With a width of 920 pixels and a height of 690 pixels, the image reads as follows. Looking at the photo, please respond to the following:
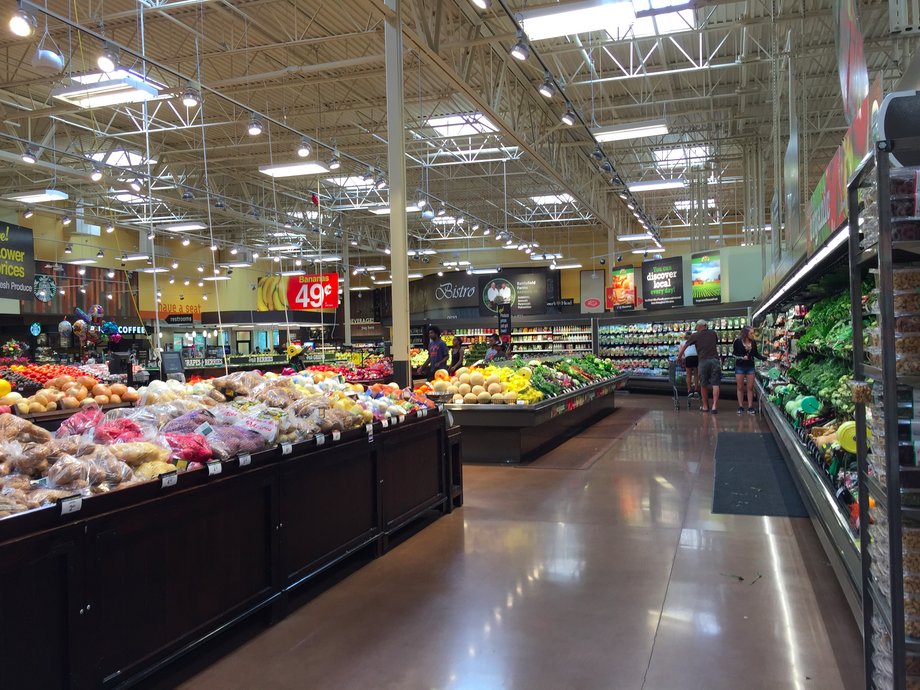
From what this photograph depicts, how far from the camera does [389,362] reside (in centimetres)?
1291

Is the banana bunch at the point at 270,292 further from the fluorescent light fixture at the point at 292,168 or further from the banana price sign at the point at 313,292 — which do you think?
the fluorescent light fixture at the point at 292,168

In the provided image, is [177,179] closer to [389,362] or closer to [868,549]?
[389,362]

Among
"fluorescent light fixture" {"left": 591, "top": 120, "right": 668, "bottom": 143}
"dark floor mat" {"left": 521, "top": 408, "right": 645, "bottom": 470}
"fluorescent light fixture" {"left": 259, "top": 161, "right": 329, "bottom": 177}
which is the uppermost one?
"fluorescent light fixture" {"left": 591, "top": 120, "right": 668, "bottom": 143}

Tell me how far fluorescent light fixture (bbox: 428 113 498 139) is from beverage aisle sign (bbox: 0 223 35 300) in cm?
769

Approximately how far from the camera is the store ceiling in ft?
34.6

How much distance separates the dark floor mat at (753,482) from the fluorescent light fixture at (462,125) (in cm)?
874

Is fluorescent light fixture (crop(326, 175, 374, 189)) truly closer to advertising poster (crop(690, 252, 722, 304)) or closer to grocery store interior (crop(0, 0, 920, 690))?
grocery store interior (crop(0, 0, 920, 690))

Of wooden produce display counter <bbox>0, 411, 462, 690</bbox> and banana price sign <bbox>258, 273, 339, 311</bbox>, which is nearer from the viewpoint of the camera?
wooden produce display counter <bbox>0, 411, 462, 690</bbox>

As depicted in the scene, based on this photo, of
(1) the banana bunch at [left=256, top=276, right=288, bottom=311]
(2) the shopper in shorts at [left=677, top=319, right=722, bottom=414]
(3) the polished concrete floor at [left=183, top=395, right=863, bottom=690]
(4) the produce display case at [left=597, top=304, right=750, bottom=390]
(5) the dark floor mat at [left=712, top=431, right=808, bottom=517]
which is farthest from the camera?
(1) the banana bunch at [left=256, top=276, right=288, bottom=311]

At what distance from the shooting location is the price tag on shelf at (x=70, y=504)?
8.14 ft

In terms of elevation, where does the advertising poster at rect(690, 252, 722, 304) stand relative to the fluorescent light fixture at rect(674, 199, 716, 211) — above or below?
below

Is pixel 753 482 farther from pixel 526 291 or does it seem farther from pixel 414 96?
pixel 526 291

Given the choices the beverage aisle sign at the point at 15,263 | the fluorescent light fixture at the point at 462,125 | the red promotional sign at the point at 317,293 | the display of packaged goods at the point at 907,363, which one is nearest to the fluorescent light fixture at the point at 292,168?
the red promotional sign at the point at 317,293

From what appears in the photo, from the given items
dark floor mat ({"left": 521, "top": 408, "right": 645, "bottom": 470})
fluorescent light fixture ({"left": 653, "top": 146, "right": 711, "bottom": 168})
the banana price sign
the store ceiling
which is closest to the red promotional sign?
the banana price sign
